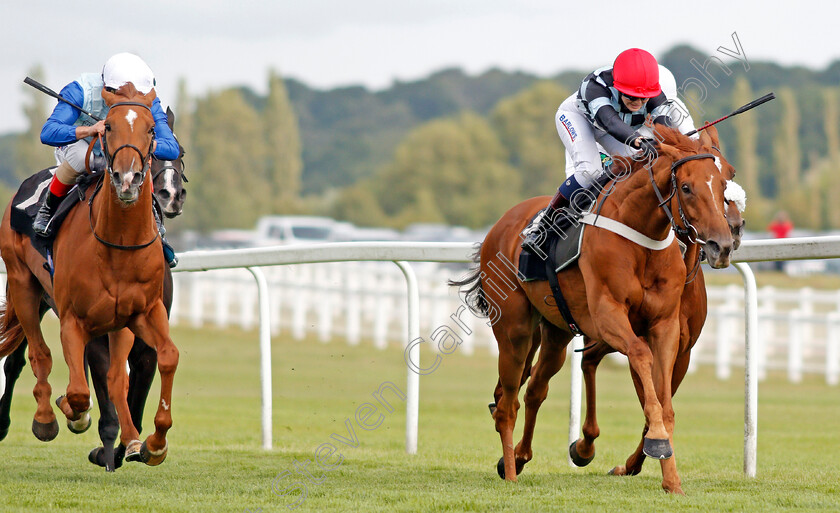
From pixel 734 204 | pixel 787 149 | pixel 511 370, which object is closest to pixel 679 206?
pixel 734 204

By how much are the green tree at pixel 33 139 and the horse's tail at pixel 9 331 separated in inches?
1999

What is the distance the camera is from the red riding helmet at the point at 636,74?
538cm

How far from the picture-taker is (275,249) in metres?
6.89

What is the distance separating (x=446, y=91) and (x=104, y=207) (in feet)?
464

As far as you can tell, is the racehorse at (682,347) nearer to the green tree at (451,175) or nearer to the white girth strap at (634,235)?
the white girth strap at (634,235)

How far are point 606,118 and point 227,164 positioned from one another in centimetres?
6789

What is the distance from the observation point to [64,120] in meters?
5.69

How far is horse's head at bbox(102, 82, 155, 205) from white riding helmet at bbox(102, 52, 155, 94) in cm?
20

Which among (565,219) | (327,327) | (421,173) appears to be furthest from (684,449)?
(421,173)

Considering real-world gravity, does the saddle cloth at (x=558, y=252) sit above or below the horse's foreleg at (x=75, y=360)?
above

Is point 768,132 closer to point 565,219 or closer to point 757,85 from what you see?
point 757,85

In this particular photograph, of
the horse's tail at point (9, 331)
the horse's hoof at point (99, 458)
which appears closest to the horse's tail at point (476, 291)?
the horse's hoof at point (99, 458)

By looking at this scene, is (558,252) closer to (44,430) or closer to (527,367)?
(527,367)

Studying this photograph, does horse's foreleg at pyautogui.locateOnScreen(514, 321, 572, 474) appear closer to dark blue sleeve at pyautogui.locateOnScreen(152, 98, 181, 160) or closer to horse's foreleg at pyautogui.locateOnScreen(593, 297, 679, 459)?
horse's foreleg at pyautogui.locateOnScreen(593, 297, 679, 459)
